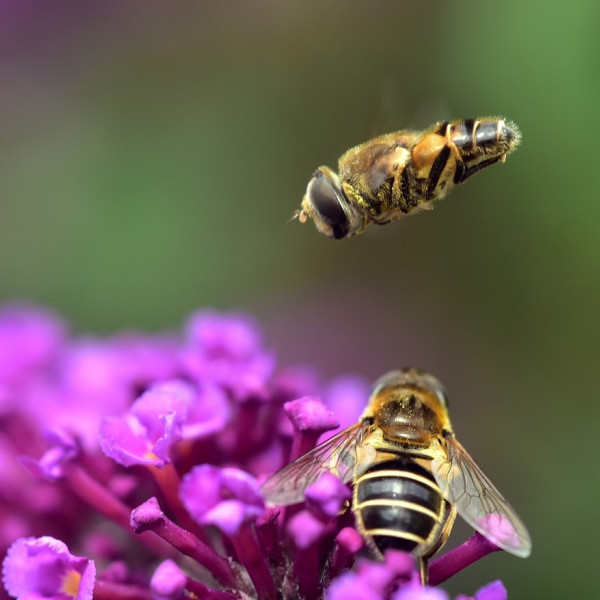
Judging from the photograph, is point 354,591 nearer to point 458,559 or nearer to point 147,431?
point 458,559

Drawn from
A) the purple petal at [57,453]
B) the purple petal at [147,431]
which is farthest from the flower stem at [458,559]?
the purple petal at [57,453]

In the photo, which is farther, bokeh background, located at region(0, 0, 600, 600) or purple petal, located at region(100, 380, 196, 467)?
bokeh background, located at region(0, 0, 600, 600)

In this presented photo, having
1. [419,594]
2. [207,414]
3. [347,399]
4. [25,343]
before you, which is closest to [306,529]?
[419,594]

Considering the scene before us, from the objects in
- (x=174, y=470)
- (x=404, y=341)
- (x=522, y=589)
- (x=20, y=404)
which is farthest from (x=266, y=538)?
(x=404, y=341)

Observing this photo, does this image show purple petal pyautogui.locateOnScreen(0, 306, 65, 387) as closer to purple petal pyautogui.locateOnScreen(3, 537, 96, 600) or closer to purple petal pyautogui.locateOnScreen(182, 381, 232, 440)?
purple petal pyautogui.locateOnScreen(182, 381, 232, 440)

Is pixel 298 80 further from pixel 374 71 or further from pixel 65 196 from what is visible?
pixel 65 196

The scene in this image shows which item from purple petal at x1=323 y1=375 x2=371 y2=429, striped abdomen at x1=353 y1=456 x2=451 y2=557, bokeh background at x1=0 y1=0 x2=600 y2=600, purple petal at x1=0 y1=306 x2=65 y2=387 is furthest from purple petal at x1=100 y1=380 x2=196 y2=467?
bokeh background at x1=0 y1=0 x2=600 y2=600

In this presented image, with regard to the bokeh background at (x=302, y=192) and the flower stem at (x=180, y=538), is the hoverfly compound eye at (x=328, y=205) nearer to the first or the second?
the flower stem at (x=180, y=538)

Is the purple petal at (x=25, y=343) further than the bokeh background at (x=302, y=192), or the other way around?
the bokeh background at (x=302, y=192)
